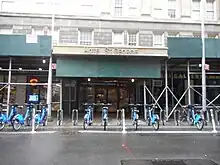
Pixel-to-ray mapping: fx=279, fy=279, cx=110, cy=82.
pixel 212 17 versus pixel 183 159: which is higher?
pixel 212 17

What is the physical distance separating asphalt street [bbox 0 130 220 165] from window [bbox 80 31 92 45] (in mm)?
11333

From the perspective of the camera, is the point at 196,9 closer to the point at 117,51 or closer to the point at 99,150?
the point at 117,51

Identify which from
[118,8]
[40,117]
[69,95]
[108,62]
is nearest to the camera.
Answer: [40,117]

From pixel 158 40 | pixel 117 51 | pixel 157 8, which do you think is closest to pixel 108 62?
pixel 117 51

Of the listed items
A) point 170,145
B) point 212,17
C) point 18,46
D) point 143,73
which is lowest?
point 170,145

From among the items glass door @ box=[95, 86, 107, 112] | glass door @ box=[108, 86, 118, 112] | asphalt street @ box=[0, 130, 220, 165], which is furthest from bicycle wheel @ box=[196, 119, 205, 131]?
glass door @ box=[95, 86, 107, 112]

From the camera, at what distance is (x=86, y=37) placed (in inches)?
856

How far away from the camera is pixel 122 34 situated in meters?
22.1

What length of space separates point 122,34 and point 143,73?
5.94 meters

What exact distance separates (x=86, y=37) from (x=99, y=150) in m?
14.3

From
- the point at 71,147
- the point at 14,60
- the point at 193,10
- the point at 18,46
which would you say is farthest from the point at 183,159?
the point at 193,10

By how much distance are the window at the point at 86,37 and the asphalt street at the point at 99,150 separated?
1133cm

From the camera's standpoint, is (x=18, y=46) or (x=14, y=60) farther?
Result: (x=14, y=60)

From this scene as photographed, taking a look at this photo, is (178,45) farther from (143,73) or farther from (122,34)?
(122,34)
